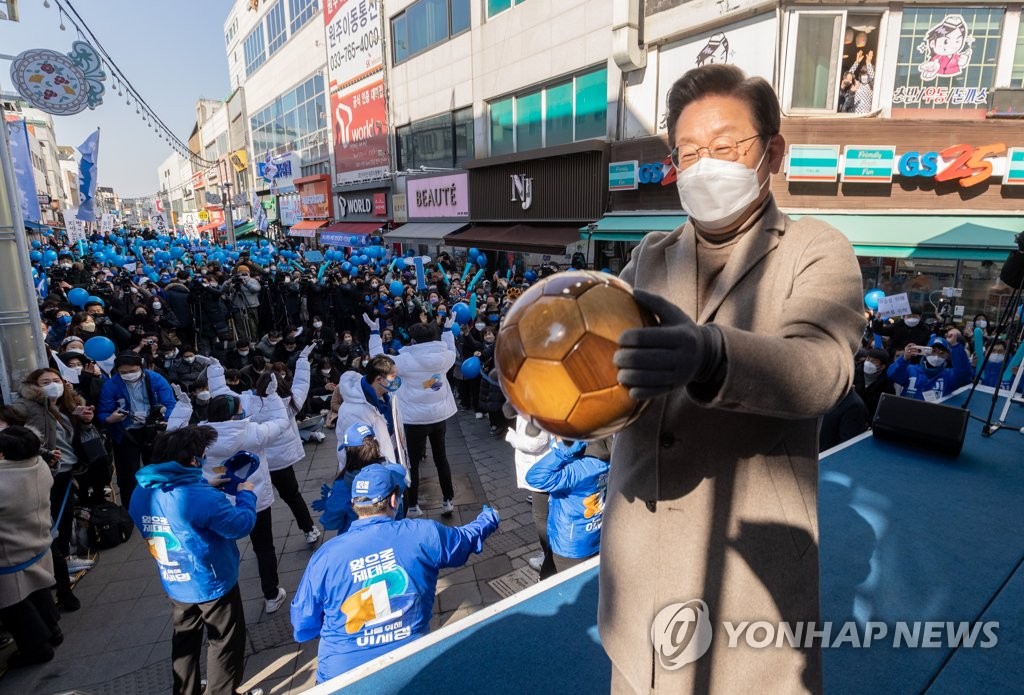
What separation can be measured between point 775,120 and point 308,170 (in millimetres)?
35169

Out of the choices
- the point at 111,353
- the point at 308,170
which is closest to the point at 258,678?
the point at 111,353

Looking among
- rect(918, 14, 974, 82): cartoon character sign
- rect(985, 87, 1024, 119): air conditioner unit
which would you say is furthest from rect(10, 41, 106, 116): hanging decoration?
rect(985, 87, 1024, 119): air conditioner unit

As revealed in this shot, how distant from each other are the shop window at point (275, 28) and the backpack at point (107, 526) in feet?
116

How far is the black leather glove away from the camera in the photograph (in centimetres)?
84

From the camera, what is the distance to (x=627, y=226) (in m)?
12.7

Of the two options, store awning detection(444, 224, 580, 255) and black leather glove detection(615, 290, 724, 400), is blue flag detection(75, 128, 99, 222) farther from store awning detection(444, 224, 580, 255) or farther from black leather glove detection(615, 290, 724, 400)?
black leather glove detection(615, 290, 724, 400)

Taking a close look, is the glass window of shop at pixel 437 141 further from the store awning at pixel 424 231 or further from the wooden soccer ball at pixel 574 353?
the wooden soccer ball at pixel 574 353

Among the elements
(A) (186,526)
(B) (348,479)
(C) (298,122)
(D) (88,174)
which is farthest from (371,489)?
(C) (298,122)

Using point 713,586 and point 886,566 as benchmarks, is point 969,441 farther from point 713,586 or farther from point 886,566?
point 713,586

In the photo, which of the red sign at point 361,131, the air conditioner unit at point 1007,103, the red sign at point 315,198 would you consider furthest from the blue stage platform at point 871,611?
the red sign at point 315,198

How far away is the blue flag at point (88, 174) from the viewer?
13.0 m

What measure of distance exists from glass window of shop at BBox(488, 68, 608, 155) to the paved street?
11.3m

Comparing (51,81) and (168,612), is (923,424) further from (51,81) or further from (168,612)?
(51,81)

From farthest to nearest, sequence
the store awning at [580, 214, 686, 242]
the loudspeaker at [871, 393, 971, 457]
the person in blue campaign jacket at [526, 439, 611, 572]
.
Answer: the store awning at [580, 214, 686, 242], the loudspeaker at [871, 393, 971, 457], the person in blue campaign jacket at [526, 439, 611, 572]
